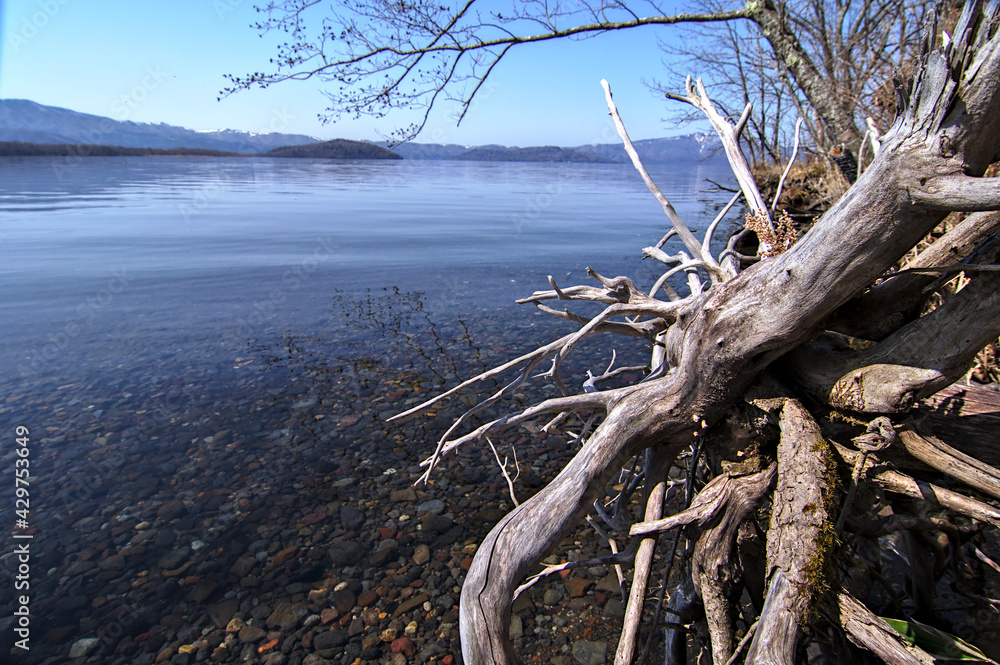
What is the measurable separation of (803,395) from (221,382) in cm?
615

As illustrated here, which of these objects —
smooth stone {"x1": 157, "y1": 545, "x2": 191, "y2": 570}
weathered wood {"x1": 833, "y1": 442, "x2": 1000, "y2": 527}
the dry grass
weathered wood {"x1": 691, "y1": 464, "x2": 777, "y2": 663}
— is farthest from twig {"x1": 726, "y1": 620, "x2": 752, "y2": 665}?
smooth stone {"x1": 157, "y1": 545, "x2": 191, "y2": 570}

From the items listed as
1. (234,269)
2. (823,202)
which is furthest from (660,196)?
(234,269)

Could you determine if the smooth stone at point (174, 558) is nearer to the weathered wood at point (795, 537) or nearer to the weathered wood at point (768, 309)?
the weathered wood at point (768, 309)

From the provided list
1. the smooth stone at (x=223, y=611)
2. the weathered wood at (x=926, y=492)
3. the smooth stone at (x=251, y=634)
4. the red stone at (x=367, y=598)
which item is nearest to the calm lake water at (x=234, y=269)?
the smooth stone at (x=223, y=611)

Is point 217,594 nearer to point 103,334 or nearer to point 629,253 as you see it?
point 103,334

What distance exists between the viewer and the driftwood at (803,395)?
6.49 ft

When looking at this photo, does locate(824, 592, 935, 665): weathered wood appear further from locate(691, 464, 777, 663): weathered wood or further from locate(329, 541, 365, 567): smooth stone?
locate(329, 541, 365, 567): smooth stone

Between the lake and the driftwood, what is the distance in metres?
1.99

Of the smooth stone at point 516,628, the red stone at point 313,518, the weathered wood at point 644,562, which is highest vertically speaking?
the weathered wood at point 644,562

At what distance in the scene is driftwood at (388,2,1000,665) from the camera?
6.49 ft

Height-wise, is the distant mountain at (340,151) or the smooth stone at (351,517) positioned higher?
the distant mountain at (340,151)

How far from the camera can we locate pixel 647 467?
118 inches

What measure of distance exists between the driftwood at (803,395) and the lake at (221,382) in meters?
1.99

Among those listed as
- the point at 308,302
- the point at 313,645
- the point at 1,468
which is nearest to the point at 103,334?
the point at 308,302
